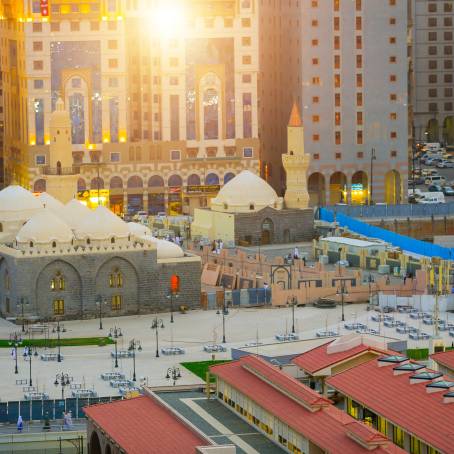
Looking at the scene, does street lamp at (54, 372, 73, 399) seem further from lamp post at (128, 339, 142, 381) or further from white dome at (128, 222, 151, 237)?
white dome at (128, 222, 151, 237)

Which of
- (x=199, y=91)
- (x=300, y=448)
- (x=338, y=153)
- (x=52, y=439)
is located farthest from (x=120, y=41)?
(x=300, y=448)

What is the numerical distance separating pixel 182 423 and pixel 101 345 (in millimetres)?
37813

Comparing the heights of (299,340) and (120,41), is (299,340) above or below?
below

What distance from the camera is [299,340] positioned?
119875 millimetres

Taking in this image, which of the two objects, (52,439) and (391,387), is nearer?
(391,387)

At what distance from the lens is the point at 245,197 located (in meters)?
164

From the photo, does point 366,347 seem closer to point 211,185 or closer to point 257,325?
point 257,325

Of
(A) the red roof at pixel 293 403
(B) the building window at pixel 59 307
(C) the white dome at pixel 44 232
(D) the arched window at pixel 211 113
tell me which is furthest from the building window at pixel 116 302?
(D) the arched window at pixel 211 113

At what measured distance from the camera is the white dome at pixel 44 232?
138m

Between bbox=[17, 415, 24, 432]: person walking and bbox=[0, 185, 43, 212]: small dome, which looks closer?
bbox=[17, 415, 24, 432]: person walking

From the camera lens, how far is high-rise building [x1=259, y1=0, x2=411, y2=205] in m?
193

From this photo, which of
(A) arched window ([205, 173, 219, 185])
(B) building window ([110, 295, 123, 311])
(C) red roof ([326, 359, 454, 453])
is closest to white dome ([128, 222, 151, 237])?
(B) building window ([110, 295, 123, 311])

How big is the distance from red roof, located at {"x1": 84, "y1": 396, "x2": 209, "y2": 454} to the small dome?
53.2 metres

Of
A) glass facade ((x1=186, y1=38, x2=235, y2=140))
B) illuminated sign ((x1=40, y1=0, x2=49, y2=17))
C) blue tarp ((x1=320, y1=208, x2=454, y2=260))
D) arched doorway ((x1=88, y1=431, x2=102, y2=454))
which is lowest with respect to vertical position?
arched doorway ((x1=88, y1=431, x2=102, y2=454))
